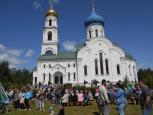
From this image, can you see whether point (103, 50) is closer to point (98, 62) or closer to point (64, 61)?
point (98, 62)

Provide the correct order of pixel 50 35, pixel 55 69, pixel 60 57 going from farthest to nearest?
pixel 50 35 < pixel 60 57 < pixel 55 69

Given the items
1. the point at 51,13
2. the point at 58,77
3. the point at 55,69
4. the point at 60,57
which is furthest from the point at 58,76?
the point at 51,13

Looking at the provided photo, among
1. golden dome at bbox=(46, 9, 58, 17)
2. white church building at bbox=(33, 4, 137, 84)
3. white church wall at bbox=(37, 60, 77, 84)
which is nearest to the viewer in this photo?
white church building at bbox=(33, 4, 137, 84)

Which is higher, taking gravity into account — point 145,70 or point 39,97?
point 145,70

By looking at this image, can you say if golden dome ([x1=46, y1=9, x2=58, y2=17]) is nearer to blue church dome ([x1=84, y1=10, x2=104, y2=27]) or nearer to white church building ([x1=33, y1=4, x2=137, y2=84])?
blue church dome ([x1=84, y1=10, x2=104, y2=27])

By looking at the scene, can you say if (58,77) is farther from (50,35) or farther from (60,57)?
(50,35)

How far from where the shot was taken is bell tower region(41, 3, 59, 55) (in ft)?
166

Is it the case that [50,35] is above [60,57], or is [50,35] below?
above

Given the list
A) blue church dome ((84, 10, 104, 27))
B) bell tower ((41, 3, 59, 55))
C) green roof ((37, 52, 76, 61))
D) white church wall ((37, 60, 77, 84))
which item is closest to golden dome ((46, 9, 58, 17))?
bell tower ((41, 3, 59, 55))

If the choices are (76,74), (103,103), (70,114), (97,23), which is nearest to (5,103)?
(70,114)

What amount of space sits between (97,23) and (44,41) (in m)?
13.9

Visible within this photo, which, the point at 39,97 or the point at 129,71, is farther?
the point at 129,71

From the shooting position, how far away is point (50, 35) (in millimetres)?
51625

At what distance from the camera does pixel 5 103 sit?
14547mm
